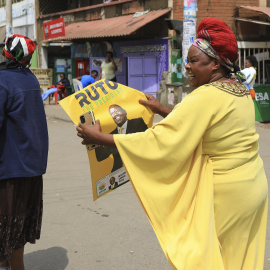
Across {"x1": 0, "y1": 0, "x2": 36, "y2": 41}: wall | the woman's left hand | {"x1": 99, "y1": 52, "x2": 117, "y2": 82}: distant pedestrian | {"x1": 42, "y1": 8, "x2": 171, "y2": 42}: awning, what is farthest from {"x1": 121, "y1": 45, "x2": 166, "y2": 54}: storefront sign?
the woman's left hand

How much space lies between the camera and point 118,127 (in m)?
3.35

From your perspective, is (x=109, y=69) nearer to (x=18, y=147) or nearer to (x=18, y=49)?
(x=18, y=49)

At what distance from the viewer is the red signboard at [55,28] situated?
20844mm

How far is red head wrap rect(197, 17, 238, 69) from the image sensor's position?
2.85m

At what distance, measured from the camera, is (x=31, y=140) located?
374cm

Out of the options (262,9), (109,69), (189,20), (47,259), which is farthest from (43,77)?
(47,259)

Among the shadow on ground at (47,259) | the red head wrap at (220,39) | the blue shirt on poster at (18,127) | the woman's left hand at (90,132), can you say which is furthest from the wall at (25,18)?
the red head wrap at (220,39)

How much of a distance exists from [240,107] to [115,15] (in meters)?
17.9

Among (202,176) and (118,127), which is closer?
(202,176)

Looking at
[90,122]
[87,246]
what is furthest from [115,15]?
[90,122]

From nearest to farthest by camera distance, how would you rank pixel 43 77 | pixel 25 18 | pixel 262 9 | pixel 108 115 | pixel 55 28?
pixel 108 115, pixel 262 9, pixel 55 28, pixel 43 77, pixel 25 18

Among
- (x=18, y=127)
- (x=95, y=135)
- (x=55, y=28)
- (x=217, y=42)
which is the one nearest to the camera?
(x=217, y=42)

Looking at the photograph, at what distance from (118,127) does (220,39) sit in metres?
0.84

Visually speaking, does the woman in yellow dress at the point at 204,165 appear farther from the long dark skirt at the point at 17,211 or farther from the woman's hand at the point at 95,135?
the long dark skirt at the point at 17,211
